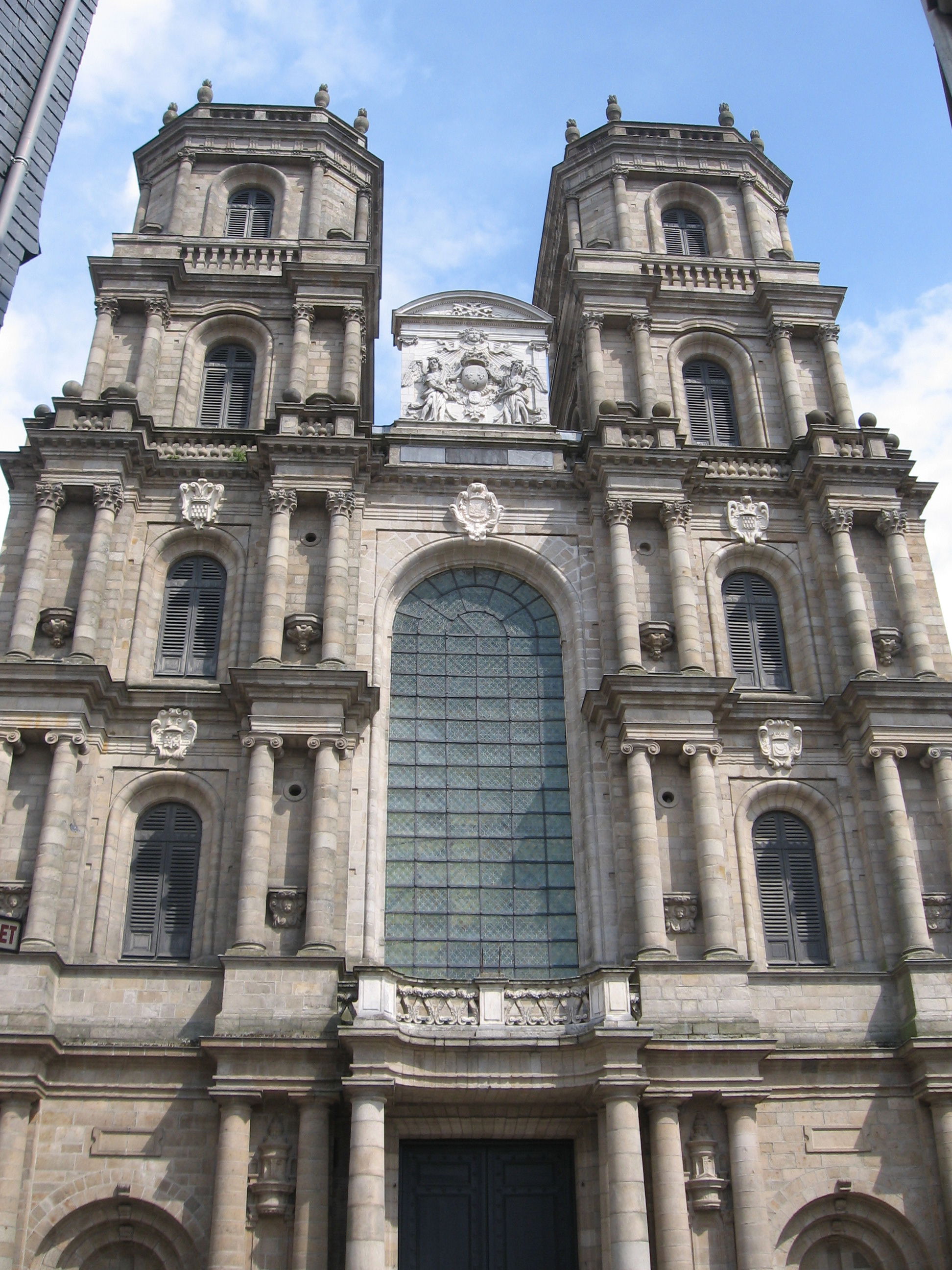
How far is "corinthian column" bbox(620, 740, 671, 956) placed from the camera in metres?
23.5

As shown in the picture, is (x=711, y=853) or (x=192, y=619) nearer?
(x=711, y=853)

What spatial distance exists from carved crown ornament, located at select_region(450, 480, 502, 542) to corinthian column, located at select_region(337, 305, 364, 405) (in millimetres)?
A: 3250

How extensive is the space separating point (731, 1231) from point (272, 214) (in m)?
26.4

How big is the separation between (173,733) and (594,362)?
1331 centimetres

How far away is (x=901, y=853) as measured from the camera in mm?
24641

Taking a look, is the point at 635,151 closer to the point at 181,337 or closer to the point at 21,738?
the point at 181,337

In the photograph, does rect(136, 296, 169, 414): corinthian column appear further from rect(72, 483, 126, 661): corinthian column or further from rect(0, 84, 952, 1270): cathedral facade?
rect(72, 483, 126, 661): corinthian column

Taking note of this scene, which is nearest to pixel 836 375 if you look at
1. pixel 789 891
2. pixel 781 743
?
pixel 781 743

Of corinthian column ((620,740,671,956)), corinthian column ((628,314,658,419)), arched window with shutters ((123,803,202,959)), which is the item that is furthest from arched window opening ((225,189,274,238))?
corinthian column ((620,740,671,956))

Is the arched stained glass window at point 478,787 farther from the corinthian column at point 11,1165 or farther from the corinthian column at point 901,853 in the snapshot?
the corinthian column at point 11,1165

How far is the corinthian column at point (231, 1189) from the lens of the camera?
20.4 m

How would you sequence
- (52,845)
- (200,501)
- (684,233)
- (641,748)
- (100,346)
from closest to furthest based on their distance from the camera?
(52,845) < (641,748) < (200,501) < (100,346) < (684,233)

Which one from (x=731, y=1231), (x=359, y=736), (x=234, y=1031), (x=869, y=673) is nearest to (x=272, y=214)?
(x=359, y=736)

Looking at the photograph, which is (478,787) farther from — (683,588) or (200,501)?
(200,501)
